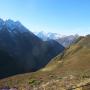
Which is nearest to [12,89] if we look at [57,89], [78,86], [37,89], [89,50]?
[37,89]

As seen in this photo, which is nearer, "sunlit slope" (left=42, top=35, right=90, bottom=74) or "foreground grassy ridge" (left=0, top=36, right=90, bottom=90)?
"foreground grassy ridge" (left=0, top=36, right=90, bottom=90)

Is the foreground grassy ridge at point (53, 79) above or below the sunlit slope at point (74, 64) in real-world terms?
below

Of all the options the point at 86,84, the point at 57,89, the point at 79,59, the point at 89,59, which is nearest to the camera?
the point at 86,84

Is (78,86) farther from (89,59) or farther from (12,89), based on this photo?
(89,59)

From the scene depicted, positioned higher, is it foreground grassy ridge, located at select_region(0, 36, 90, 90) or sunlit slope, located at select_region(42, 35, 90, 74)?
sunlit slope, located at select_region(42, 35, 90, 74)

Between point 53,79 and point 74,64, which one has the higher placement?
point 74,64

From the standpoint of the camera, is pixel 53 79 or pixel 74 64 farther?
pixel 74 64

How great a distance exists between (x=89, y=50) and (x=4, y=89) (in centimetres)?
5970

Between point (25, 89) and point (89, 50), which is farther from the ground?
point (89, 50)

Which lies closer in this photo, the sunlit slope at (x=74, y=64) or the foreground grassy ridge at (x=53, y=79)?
the foreground grassy ridge at (x=53, y=79)

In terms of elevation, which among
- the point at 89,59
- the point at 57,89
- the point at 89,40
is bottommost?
the point at 57,89

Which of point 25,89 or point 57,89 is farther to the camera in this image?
point 25,89

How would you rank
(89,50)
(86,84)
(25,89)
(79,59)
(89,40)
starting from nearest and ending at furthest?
(86,84), (25,89), (79,59), (89,50), (89,40)

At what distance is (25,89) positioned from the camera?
33.7m
